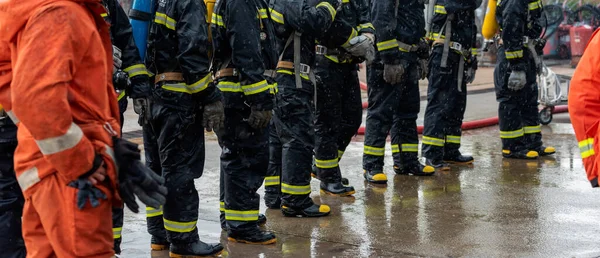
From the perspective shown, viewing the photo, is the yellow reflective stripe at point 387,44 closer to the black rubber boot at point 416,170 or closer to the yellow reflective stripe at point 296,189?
the black rubber boot at point 416,170

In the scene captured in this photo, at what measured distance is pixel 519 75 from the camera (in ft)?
30.6

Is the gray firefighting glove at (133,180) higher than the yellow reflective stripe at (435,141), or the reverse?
the gray firefighting glove at (133,180)

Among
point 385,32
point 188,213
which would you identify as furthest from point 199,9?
point 385,32

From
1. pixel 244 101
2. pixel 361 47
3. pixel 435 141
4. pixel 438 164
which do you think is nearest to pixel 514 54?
pixel 435 141

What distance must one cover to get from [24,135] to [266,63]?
269 cm

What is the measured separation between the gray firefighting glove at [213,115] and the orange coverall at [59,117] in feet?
5.97

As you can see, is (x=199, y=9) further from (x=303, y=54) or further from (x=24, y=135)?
(x=24, y=135)

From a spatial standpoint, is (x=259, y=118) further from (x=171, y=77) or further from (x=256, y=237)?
(x=256, y=237)

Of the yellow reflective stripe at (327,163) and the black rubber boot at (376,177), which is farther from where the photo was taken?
the black rubber boot at (376,177)

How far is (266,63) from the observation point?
6.27m

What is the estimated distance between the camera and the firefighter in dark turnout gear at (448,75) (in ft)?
29.3

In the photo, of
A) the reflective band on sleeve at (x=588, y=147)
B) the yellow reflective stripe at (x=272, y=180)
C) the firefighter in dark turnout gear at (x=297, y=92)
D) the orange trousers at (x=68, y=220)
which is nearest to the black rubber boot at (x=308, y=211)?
the firefighter in dark turnout gear at (x=297, y=92)

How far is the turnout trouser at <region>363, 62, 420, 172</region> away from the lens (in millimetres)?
8352

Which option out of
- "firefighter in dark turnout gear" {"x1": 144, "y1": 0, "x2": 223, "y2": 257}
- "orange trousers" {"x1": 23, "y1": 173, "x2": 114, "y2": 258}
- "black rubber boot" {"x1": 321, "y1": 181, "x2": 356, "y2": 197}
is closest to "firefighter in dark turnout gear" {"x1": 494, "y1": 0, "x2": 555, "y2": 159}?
"black rubber boot" {"x1": 321, "y1": 181, "x2": 356, "y2": 197}
